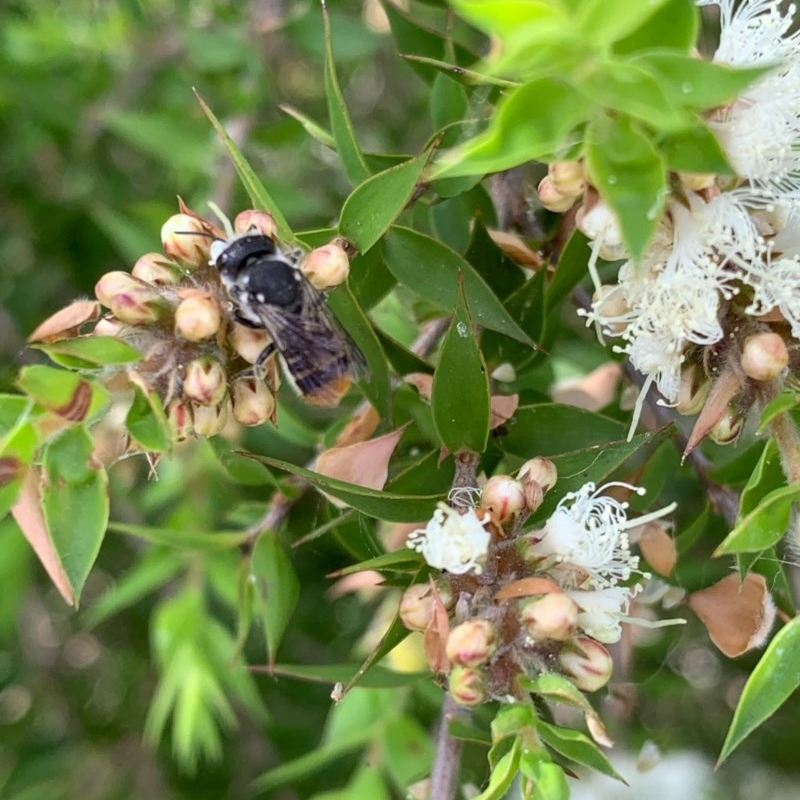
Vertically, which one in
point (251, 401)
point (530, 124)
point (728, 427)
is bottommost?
point (728, 427)

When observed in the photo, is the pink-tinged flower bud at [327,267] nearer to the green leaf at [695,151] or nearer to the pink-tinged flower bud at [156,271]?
the pink-tinged flower bud at [156,271]

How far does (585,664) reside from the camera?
62 cm

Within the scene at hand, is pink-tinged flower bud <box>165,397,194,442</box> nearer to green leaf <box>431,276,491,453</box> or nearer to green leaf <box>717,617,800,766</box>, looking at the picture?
green leaf <box>431,276,491,453</box>

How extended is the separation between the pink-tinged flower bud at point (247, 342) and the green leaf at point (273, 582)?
9.7 inches

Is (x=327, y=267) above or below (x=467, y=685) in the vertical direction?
above

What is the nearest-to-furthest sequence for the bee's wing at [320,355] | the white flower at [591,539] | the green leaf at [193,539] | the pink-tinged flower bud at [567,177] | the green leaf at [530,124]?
the green leaf at [530,124]
the pink-tinged flower bud at [567,177]
the white flower at [591,539]
the bee's wing at [320,355]
the green leaf at [193,539]

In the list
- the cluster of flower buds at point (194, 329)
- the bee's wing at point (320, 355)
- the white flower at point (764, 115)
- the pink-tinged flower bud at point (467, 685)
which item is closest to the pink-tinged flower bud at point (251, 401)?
Result: the cluster of flower buds at point (194, 329)

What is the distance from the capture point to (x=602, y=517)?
27.1 inches

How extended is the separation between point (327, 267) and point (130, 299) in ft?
0.41

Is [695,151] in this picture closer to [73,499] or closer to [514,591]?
[514,591]

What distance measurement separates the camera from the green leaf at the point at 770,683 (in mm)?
577

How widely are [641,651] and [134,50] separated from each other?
1371 millimetres

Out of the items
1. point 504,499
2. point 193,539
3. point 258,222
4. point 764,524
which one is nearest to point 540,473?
point 504,499

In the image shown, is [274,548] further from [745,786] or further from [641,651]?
[745,786]
